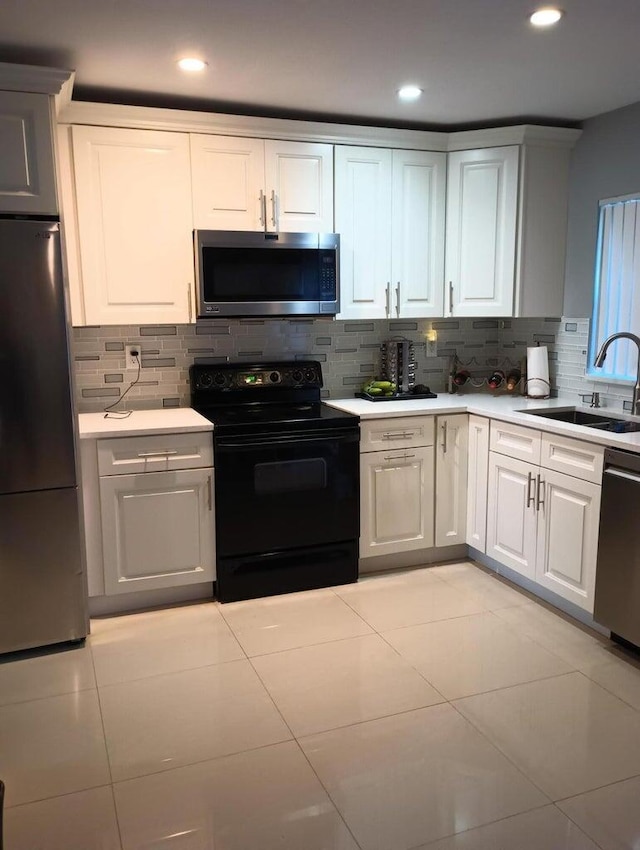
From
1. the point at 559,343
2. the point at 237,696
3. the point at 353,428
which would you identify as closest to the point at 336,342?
the point at 353,428

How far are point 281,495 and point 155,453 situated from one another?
0.63 m

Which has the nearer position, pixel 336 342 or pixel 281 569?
pixel 281 569

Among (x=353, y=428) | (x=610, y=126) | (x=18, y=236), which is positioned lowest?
(x=353, y=428)

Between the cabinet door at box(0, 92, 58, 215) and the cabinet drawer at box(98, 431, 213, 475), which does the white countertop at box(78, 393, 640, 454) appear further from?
the cabinet door at box(0, 92, 58, 215)

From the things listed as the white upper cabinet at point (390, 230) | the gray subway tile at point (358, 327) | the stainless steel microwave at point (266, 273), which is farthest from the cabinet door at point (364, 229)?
the gray subway tile at point (358, 327)

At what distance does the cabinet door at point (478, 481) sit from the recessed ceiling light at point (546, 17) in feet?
5.90

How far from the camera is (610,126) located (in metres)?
3.54

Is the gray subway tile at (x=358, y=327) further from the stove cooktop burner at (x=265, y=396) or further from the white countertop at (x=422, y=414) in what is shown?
the white countertop at (x=422, y=414)

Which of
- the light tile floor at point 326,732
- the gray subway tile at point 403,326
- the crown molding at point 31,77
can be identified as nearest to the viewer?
the light tile floor at point 326,732

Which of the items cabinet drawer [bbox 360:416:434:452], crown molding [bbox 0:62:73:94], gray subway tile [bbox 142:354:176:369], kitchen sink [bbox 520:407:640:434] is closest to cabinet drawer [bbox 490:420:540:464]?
kitchen sink [bbox 520:407:640:434]

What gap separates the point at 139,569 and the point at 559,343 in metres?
2.56

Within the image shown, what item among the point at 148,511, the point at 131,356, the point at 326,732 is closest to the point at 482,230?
the point at 131,356

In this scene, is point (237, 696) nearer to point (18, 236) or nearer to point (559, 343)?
point (18, 236)

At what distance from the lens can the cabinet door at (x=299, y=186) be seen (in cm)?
348
